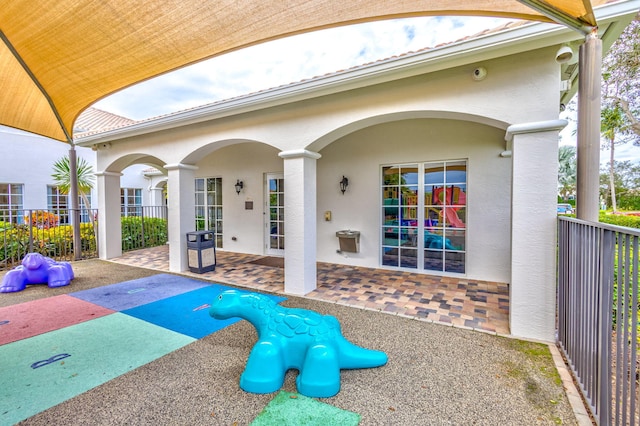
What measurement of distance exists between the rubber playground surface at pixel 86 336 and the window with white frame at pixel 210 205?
148 inches

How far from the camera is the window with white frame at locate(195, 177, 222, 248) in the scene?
8.74m

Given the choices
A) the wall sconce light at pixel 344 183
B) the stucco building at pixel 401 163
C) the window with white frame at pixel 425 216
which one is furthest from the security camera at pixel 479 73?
the wall sconce light at pixel 344 183

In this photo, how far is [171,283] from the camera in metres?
5.45

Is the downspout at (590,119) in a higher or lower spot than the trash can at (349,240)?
higher

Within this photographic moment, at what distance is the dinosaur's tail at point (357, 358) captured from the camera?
256 centimetres

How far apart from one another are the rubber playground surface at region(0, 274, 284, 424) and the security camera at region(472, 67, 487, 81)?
4155 millimetres

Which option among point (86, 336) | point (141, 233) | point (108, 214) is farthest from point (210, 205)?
point (86, 336)

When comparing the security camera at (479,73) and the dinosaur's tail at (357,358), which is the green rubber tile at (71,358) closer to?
the dinosaur's tail at (357,358)

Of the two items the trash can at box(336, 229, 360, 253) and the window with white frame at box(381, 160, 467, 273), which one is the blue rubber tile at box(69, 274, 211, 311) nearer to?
the trash can at box(336, 229, 360, 253)

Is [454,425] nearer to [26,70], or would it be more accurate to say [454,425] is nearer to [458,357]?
[458,357]

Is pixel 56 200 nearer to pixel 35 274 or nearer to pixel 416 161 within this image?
pixel 35 274

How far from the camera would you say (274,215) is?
780 centimetres

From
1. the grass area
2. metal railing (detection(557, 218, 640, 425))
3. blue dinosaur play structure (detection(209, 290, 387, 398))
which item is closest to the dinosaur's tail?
blue dinosaur play structure (detection(209, 290, 387, 398))

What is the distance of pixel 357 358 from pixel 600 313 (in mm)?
1870
